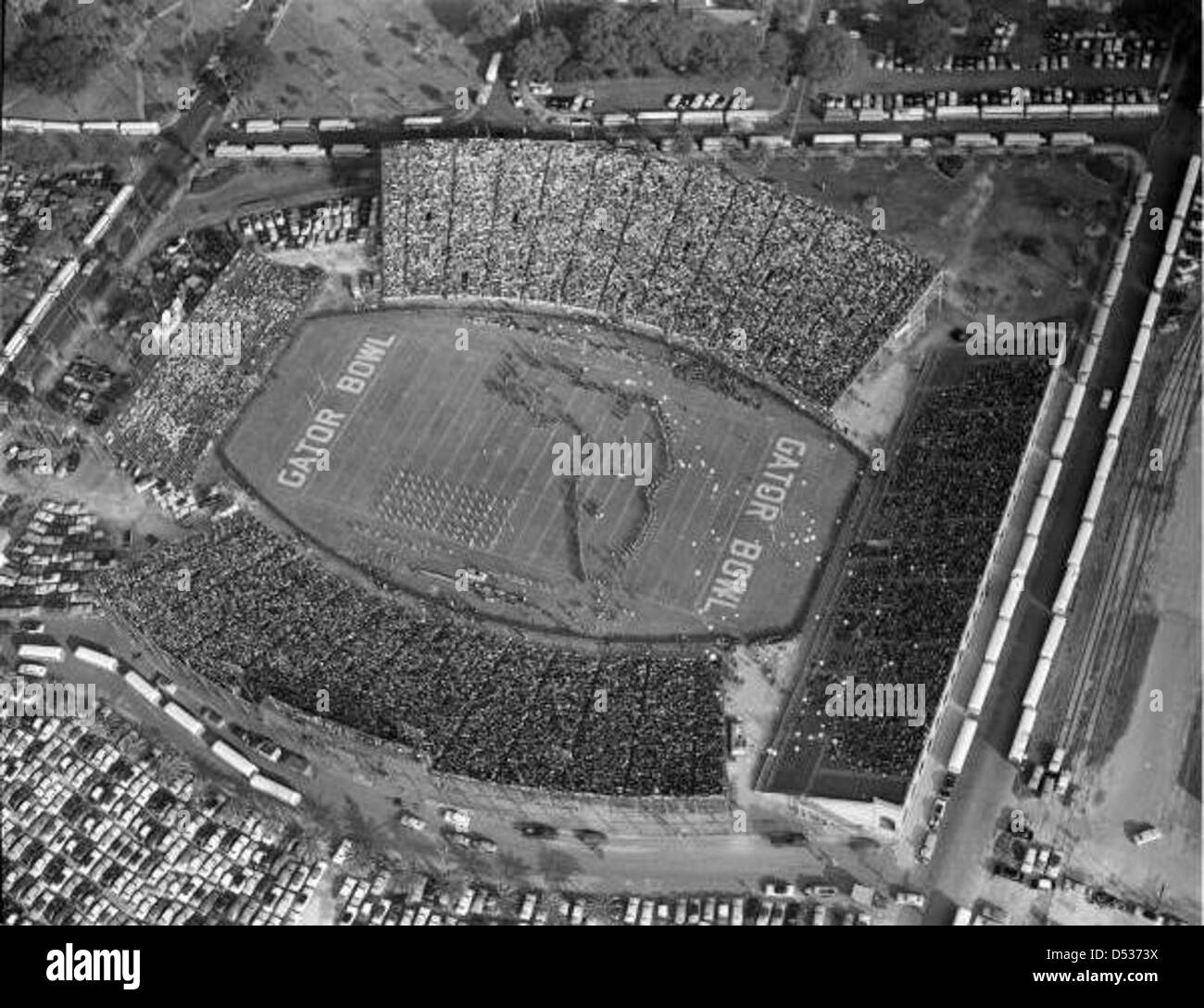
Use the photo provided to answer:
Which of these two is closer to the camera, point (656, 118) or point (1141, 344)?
point (1141, 344)

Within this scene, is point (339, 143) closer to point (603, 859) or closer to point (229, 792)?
point (229, 792)

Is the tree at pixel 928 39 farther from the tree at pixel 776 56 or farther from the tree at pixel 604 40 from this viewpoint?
the tree at pixel 604 40

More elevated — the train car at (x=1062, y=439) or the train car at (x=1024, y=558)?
the train car at (x=1062, y=439)

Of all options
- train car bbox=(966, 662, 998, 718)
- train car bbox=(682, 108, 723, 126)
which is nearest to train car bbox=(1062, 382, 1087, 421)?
train car bbox=(966, 662, 998, 718)

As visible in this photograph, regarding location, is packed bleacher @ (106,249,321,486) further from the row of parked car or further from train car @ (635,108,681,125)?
the row of parked car

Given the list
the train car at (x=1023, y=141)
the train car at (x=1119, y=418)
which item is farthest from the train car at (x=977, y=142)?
the train car at (x=1119, y=418)

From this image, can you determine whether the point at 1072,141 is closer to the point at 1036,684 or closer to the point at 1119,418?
the point at 1119,418

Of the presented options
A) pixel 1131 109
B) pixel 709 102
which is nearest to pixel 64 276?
pixel 709 102
